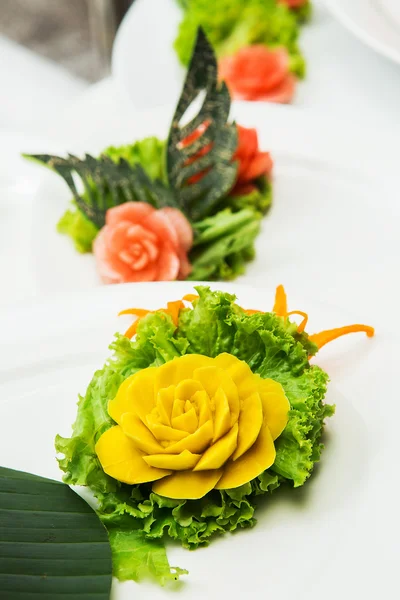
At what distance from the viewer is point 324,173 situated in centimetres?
162

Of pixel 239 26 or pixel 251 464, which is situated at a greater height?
pixel 239 26

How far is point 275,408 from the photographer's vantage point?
0.87m

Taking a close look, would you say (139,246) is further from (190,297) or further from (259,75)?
(259,75)

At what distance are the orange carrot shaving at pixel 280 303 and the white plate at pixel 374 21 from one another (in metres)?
0.84

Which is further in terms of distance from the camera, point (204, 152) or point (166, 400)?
point (204, 152)

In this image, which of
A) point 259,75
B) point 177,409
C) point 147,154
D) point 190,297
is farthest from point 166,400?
point 259,75

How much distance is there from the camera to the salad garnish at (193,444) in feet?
2.72

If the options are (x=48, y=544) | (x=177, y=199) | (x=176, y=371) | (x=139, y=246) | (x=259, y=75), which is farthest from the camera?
(x=259, y=75)

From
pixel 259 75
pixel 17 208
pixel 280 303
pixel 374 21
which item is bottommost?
pixel 17 208

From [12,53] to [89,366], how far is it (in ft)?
6.59

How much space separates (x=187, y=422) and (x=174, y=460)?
48mm

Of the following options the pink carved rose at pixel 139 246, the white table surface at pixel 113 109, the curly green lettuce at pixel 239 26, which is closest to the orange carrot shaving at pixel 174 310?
the pink carved rose at pixel 139 246

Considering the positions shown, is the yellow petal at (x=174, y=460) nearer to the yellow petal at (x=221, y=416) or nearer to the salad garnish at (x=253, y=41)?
the yellow petal at (x=221, y=416)

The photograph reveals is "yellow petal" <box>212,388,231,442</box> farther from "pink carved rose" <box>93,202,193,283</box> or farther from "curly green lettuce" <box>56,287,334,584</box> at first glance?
"pink carved rose" <box>93,202,193,283</box>
